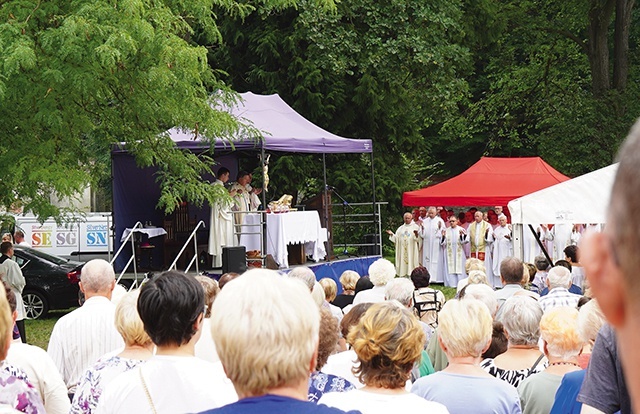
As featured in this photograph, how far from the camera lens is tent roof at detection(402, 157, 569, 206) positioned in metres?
24.9

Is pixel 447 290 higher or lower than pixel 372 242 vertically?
lower

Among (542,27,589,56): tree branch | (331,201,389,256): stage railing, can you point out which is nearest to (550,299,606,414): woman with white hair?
(331,201,389,256): stage railing

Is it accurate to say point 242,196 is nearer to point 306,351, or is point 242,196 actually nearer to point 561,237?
point 561,237

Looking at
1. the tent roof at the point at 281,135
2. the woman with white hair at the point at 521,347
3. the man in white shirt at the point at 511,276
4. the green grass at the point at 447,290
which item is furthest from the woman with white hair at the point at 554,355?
the green grass at the point at 447,290

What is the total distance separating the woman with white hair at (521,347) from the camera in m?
5.27

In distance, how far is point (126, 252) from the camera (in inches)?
785

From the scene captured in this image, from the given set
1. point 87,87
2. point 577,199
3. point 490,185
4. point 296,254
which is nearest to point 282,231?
point 296,254

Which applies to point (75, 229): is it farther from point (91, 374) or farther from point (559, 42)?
point (91, 374)

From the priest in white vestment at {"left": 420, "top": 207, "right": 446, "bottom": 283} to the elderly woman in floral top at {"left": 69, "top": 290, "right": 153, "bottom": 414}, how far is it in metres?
22.0

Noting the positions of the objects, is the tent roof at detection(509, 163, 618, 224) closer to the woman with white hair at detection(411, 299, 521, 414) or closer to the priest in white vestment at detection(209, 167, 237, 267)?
the priest in white vestment at detection(209, 167, 237, 267)

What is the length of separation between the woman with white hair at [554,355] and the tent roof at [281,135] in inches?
509

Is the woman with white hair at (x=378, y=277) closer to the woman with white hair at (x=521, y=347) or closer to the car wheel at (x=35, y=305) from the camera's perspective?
the woman with white hair at (x=521, y=347)

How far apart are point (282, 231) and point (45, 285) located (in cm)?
511

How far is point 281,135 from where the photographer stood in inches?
761
